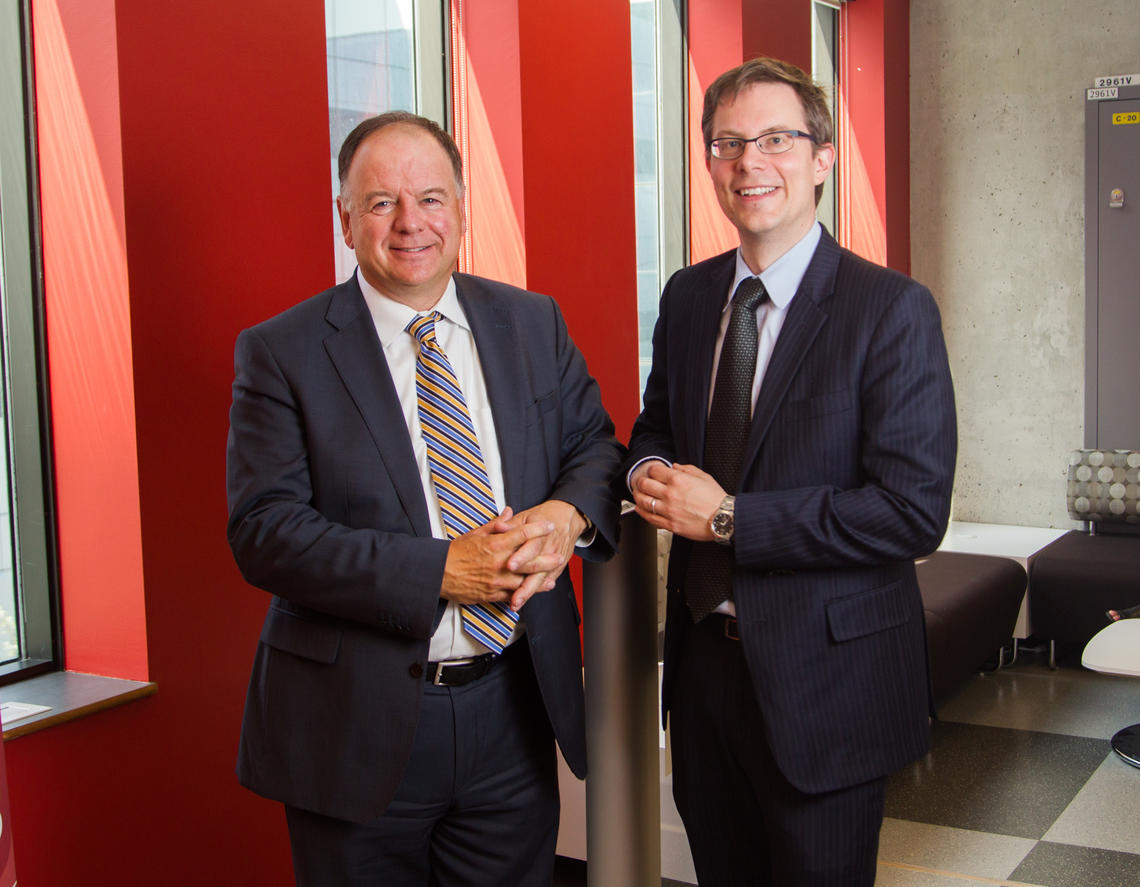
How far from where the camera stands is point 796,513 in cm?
162

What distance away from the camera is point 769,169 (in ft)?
5.72

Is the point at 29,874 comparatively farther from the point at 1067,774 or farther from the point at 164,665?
the point at 1067,774

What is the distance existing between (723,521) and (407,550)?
0.47 m

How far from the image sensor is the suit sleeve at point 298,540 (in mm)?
1626

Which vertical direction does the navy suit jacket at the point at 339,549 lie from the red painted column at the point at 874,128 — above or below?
below

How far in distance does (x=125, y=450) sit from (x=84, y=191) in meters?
0.60

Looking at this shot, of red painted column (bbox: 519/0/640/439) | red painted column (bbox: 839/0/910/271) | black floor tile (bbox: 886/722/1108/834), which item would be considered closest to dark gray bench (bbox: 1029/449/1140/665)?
black floor tile (bbox: 886/722/1108/834)

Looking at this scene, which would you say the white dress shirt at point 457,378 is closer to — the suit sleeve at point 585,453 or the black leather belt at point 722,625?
the suit sleeve at point 585,453

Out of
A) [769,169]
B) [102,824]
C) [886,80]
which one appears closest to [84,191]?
[102,824]

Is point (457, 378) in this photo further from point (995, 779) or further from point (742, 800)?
point (995, 779)

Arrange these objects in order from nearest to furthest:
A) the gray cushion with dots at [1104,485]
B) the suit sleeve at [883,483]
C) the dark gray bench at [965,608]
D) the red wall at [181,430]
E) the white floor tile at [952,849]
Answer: the suit sleeve at [883,483] < the red wall at [181,430] < the white floor tile at [952,849] < the dark gray bench at [965,608] < the gray cushion with dots at [1104,485]

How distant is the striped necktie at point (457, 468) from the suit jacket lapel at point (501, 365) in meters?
0.05

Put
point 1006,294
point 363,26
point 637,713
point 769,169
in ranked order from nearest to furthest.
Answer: point 769,169 → point 637,713 → point 363,26 → point 1006,294

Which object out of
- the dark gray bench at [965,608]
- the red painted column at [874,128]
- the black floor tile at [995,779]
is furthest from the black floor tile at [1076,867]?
the red painted column at [874,128]
